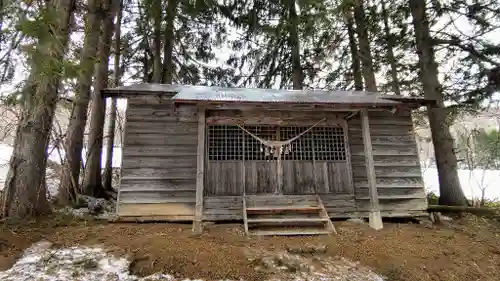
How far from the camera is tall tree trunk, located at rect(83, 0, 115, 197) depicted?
7590 mm

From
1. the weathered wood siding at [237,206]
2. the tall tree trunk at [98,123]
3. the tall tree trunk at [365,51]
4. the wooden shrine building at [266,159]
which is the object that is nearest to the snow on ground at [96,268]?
the wooden shrine building at [266,159]

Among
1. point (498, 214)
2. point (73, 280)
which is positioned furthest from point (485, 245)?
point (73, 280)

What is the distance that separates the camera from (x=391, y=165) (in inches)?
272

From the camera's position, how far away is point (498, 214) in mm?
6602

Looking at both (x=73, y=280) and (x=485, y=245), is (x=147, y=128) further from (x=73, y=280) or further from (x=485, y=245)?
(x=485, y=245)

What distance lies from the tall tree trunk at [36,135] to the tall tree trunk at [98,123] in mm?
2445

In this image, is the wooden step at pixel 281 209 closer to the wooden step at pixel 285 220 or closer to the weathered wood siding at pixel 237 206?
the wooden step at pixel 285 220

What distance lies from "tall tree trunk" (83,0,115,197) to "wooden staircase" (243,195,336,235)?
4620 millimetres

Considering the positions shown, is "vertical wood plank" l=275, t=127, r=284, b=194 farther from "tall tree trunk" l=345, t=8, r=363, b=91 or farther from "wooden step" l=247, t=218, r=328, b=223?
"tall tree trunk" l=345, t=8, r=363, b=91

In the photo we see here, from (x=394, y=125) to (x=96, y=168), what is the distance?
27.9 ft

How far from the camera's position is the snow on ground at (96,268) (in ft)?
11.1

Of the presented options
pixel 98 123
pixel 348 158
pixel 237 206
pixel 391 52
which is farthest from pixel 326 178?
pixel 98 123

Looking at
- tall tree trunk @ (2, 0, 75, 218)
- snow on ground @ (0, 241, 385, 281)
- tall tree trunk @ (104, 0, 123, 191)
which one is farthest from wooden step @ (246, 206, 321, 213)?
tall tree trunk @ (104, 0, 123, 191)

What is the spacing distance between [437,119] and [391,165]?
7.38ft
